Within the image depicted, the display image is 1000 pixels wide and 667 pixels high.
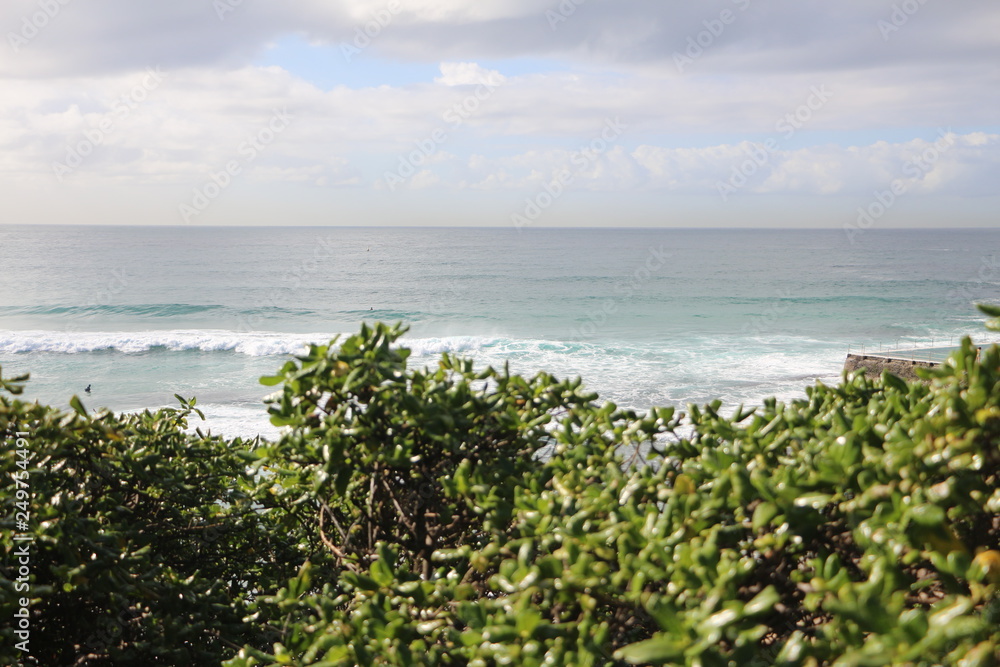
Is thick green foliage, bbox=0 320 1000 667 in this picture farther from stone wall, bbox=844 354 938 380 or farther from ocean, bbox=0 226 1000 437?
stone wall, bbox=844 354 938 380

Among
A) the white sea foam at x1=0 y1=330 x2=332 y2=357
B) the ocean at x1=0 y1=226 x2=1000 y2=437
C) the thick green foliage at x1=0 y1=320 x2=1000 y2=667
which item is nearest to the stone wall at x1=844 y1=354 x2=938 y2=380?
the ocean at x1=0 y1=226 x2=1000 y2=437

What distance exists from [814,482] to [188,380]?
31.8 metres

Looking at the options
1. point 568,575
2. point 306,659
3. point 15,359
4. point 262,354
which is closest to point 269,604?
point 306,659

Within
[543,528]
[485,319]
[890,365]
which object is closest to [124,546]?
[543,528]

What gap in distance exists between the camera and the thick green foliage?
1.59 meters

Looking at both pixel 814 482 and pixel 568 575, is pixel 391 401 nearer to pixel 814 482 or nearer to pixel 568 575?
pixel 568 575

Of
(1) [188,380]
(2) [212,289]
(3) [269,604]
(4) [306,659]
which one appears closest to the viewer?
(4) [306,659]

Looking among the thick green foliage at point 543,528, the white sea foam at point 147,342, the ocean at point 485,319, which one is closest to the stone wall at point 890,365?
the ocean at point 485,319

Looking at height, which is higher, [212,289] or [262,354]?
[212,289]

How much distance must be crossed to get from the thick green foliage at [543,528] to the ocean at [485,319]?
19.2 meters

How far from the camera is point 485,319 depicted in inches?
1891

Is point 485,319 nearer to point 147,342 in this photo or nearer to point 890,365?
point 147,342

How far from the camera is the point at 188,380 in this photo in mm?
30609

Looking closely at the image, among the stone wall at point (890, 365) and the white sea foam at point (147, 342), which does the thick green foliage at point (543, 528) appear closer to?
the stone wall at point (890, 365)
